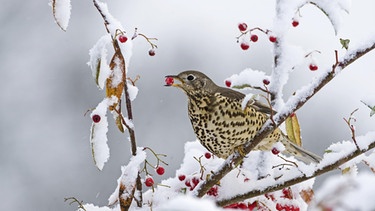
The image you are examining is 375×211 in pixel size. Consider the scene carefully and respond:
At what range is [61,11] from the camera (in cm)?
145

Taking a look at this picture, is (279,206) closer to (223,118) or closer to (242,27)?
(242,27)

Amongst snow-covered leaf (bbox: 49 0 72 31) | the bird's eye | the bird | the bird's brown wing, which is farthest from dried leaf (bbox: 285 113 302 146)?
the bird's eye

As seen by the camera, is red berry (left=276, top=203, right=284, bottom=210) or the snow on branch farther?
red berry (left=276, top=203, right=284, bottom=210)

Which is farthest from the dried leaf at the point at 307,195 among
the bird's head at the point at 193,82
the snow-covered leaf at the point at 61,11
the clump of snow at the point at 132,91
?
the bird's head at the point at 193,82

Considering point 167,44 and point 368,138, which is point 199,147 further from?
point 167,44

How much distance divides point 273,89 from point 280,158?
283mm

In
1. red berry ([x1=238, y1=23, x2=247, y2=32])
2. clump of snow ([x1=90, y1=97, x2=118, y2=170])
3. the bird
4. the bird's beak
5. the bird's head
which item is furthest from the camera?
the bird's head

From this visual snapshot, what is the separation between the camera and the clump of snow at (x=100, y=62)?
1.35 metres

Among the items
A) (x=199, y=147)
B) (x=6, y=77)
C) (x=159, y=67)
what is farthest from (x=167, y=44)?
(x=199, y=147)

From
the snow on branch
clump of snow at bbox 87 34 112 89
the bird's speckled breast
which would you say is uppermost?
the bird's speckled breast

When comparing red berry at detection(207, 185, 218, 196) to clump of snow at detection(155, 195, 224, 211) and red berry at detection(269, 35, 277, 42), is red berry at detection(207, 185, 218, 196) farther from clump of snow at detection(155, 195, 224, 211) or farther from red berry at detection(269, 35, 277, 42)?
clump of snow at detection(155, 195, 224, 211)

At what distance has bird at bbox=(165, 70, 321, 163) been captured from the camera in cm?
196

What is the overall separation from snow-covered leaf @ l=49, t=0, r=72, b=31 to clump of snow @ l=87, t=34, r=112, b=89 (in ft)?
0.27

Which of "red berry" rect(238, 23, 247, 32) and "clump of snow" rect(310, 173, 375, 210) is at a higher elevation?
"red berry" rect(238, 23, 247, 32)
